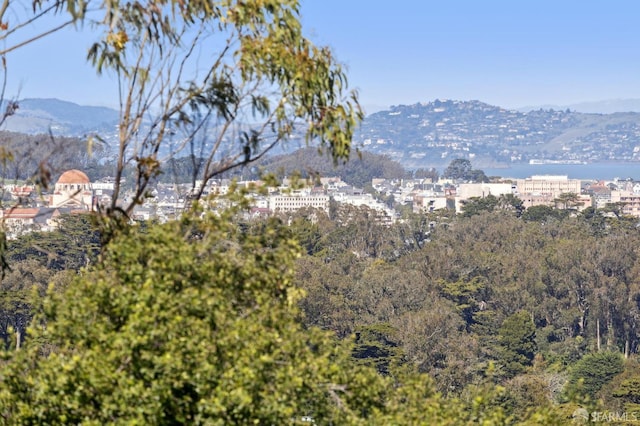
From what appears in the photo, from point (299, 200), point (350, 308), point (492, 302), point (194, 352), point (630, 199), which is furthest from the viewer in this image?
point (630, 199)

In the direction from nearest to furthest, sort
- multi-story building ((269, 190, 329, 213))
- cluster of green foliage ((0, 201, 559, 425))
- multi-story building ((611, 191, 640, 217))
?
cluster of green foliage ((0, 201, 559, 425)) → multi-story building ((269, 190, 329, 213)) → multi-story building ((611, 191, 640, 217))

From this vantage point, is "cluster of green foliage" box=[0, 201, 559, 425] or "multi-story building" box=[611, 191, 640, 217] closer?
"cluster of green foliage" box=[0, 201, 559, 425]

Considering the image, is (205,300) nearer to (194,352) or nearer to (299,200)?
(194,352)

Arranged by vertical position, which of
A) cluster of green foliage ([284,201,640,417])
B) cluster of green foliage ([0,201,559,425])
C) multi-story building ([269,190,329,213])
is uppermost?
cluster of green foliage ([0,201,559,425])

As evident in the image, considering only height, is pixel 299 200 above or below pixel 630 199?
above

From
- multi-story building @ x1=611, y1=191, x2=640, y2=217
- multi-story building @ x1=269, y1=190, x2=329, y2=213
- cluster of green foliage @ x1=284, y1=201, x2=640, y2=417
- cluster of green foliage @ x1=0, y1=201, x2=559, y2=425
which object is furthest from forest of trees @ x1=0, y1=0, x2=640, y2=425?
multi-story building @ x1=611, y1=191, x2=640, y2=217

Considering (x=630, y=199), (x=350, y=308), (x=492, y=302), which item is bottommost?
(x=492, y=302)

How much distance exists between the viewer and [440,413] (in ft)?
18.7

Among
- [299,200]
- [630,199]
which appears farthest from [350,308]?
[630,199]

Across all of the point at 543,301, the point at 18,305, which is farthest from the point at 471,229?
the point at 18,305

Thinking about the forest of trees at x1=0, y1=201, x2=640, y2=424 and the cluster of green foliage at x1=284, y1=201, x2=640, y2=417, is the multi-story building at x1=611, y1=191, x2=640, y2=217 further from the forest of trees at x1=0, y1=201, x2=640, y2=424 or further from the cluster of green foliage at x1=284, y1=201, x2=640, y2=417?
the cluster of green foliage at x1=284, y1=201, x2=640, y2=417

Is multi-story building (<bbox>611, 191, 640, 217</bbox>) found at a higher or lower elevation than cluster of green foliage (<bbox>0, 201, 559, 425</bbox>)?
lower

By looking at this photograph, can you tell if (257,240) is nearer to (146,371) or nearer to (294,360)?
(294,360)

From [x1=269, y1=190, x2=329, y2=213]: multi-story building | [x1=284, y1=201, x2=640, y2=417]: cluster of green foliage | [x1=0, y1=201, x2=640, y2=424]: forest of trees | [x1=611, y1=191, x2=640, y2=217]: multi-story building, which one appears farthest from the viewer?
[x1=611, y1=191, x2=640, y2=217]: multi-story building
